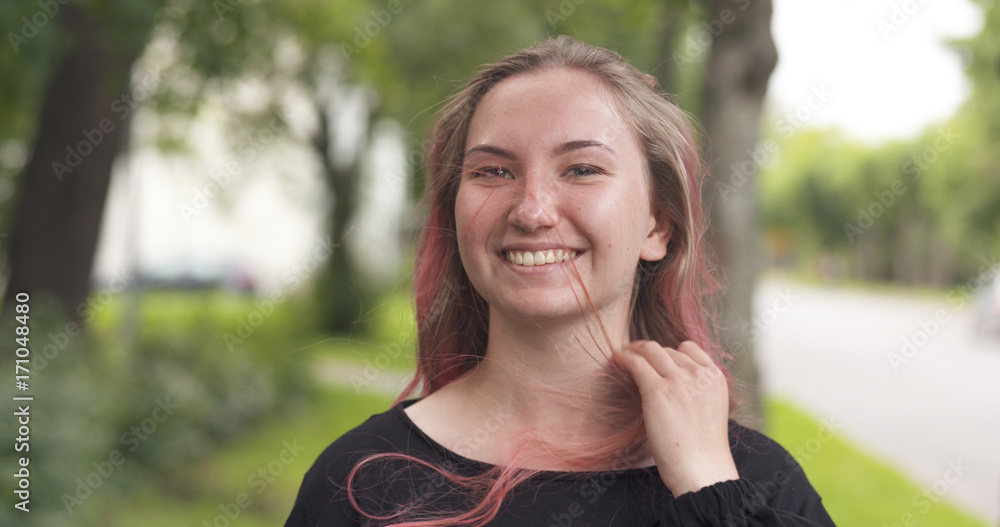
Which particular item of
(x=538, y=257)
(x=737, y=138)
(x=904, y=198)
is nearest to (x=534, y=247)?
(x=538, y=257)

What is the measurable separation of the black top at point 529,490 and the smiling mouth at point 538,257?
1.31ft

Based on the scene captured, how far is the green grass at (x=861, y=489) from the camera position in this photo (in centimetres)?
621

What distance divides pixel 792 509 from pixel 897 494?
19.6ft

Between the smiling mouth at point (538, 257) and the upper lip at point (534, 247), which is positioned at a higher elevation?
the upper lip at point (534, 247)

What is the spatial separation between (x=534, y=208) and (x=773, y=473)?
69cm

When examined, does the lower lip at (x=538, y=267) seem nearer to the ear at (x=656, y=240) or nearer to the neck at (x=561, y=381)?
the neck at (x=561, y=381)

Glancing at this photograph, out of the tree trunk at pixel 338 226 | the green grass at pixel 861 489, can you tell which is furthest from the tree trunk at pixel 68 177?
the tree trunk at pixel 338 226

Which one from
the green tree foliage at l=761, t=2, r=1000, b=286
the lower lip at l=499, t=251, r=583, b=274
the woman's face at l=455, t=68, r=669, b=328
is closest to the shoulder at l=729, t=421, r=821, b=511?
the woman's face at l=455, t=68, r=669, b=328

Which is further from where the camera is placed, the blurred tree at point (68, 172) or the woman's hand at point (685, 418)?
the blurred tree at point (68, 172)

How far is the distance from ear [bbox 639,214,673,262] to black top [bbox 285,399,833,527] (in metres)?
0.42

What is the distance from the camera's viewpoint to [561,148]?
1662mm

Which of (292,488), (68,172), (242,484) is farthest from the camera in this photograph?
(68,172)

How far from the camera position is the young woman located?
A: 1.60 m

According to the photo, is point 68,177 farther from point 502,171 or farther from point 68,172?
point 502,171
